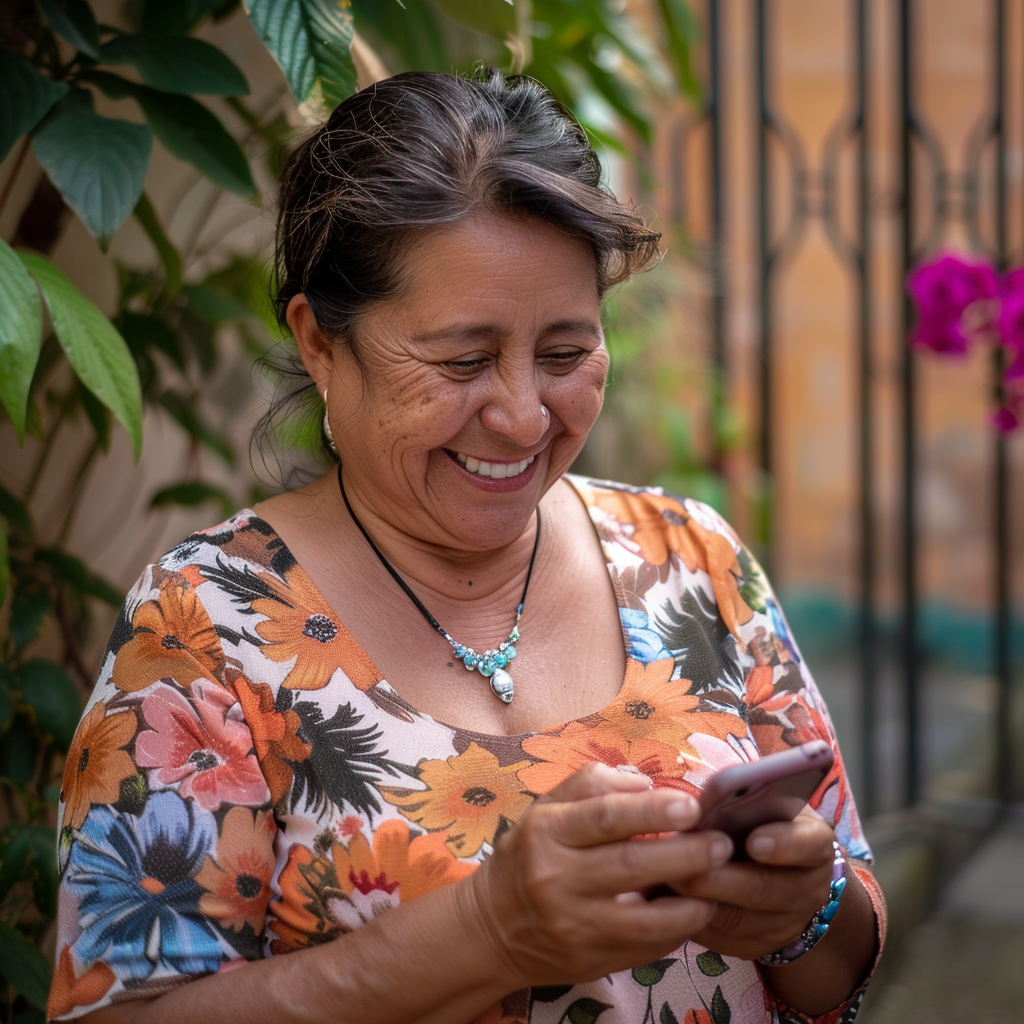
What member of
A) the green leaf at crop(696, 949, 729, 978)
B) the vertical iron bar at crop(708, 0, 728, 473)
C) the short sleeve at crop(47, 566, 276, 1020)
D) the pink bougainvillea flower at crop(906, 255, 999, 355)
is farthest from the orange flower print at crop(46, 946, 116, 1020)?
the vertical iron bar at crop(708, 0, 728, 473)

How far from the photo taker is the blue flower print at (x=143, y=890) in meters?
1.03

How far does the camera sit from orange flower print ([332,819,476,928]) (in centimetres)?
109

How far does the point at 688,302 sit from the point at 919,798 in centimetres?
144

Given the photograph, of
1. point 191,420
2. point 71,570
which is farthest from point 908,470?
point 71,570

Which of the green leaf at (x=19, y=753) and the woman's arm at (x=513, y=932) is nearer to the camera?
the woman's arm at (x=513, y=932)

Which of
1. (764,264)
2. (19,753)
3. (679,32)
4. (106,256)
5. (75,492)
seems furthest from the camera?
(764,264)

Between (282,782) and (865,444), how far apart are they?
2.19 meters

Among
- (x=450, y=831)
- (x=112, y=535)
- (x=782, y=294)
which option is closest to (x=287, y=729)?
(x=450, y=831)

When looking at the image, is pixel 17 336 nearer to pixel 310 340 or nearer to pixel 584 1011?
pixel 310 340

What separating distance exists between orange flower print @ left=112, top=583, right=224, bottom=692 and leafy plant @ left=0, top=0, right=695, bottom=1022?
0.71 feet

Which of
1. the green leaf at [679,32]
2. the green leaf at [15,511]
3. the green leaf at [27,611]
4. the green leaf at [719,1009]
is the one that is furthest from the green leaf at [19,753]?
the green leaf at [679,32]

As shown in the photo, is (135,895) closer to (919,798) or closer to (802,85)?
(919,798)

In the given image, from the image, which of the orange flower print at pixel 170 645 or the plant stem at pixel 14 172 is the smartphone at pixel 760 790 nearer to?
the orange flower print at pixel 170 645

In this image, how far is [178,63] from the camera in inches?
55.1
